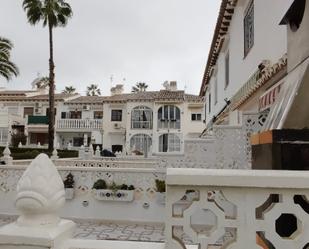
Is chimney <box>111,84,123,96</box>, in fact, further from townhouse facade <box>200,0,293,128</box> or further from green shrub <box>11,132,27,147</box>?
townhouse facade <box>200,0,293,128</box>

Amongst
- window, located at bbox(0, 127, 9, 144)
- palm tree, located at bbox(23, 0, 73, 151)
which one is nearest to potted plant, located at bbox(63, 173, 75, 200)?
palm tree, located at bbox(23, 0, 73, 151)

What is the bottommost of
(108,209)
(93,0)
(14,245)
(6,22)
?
(108,209)

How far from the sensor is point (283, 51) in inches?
241

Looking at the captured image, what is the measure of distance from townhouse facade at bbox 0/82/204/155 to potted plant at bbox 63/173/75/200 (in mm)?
30113

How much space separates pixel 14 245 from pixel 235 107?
8236 mm

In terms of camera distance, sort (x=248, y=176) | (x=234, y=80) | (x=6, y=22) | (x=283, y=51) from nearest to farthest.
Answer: (x=248, y=176), (x=283, y=51), (x=234, y=80), (x=6, y=22)

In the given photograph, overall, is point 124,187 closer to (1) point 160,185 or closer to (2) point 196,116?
(1) point 160,185

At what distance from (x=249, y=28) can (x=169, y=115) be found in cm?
2993

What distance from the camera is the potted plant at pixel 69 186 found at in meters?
8.21

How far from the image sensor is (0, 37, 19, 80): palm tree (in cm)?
2366

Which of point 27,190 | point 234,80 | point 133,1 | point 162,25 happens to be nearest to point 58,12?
point 162,25

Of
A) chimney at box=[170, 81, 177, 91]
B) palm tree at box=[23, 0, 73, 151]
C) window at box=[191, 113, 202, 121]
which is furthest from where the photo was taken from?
chimney at box=[170, 81, 177, 91]

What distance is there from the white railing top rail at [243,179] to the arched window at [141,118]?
38090 millimetres

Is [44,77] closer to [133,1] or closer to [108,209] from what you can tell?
[133,1]
